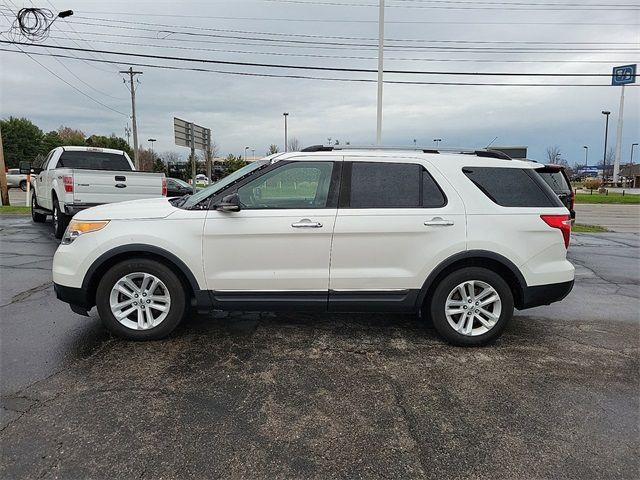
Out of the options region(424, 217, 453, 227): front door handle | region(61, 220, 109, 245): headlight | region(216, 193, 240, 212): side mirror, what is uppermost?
region(216, 193, 240, 212): side mirror

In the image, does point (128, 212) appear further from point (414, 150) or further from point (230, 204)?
point (414, 150)

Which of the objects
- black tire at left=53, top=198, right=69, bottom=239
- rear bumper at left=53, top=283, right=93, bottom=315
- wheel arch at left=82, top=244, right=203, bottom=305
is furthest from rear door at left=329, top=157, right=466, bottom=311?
black tire at left=53, top=198, right=69, bottom=239

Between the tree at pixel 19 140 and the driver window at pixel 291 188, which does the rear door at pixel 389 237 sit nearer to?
the driver window at pixel 291 188

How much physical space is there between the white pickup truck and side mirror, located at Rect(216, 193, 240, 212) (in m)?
6.18

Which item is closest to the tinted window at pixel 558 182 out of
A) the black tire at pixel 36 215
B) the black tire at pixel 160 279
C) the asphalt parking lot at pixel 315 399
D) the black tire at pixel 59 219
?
the asphalt parking lot at pixel 315 399

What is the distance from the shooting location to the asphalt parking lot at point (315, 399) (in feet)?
8.43

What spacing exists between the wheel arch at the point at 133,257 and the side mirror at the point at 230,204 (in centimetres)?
62

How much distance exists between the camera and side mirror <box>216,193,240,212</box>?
4.01 metres

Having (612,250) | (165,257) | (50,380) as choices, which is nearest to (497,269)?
(165,257)

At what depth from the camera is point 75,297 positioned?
4105 millimetres

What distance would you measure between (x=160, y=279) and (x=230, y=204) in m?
0.95

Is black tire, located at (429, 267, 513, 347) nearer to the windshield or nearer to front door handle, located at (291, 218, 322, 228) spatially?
front door handle, located at (291, 218, 322, 228)

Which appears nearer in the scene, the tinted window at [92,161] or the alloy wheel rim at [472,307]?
the alloy wheel rim at [472,307]

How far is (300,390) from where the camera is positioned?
11.1 feet
